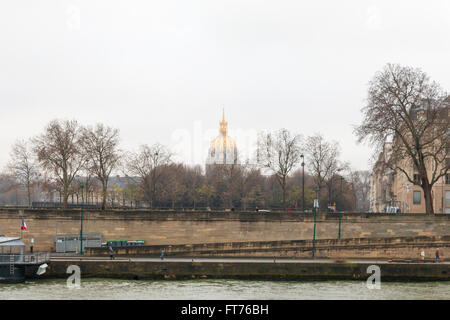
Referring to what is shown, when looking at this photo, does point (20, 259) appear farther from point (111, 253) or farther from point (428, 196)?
point (428, 196)

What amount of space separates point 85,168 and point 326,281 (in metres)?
36.1

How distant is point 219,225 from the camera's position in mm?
57812

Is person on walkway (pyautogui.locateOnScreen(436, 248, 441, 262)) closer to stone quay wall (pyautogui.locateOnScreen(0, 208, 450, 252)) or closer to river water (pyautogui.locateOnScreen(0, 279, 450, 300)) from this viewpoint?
river water (pyautogui.locateOnScreen(0, 279, 450, 300))

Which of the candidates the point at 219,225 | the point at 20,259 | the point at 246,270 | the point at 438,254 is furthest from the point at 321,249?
the point at 20,259

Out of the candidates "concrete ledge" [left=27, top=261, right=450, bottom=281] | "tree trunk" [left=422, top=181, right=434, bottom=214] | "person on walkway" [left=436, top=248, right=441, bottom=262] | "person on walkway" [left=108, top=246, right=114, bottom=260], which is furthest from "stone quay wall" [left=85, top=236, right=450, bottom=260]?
"tree trunk" [left=422, top=181, right=434, bottom=214]

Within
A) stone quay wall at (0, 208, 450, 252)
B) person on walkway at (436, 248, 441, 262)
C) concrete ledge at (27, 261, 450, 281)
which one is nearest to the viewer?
concrete ledge at (27, 261, 450, 281)

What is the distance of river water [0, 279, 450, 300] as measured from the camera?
3759cm

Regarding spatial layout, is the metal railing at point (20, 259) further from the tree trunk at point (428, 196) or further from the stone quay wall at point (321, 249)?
the tree trunk at point (428, 196)

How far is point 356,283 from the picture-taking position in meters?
43.8

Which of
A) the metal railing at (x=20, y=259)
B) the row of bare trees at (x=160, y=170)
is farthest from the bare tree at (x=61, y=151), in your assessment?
the metal railing at (x=20, y=259)

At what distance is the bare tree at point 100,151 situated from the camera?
2872 inches

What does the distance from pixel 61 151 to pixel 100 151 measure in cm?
513
